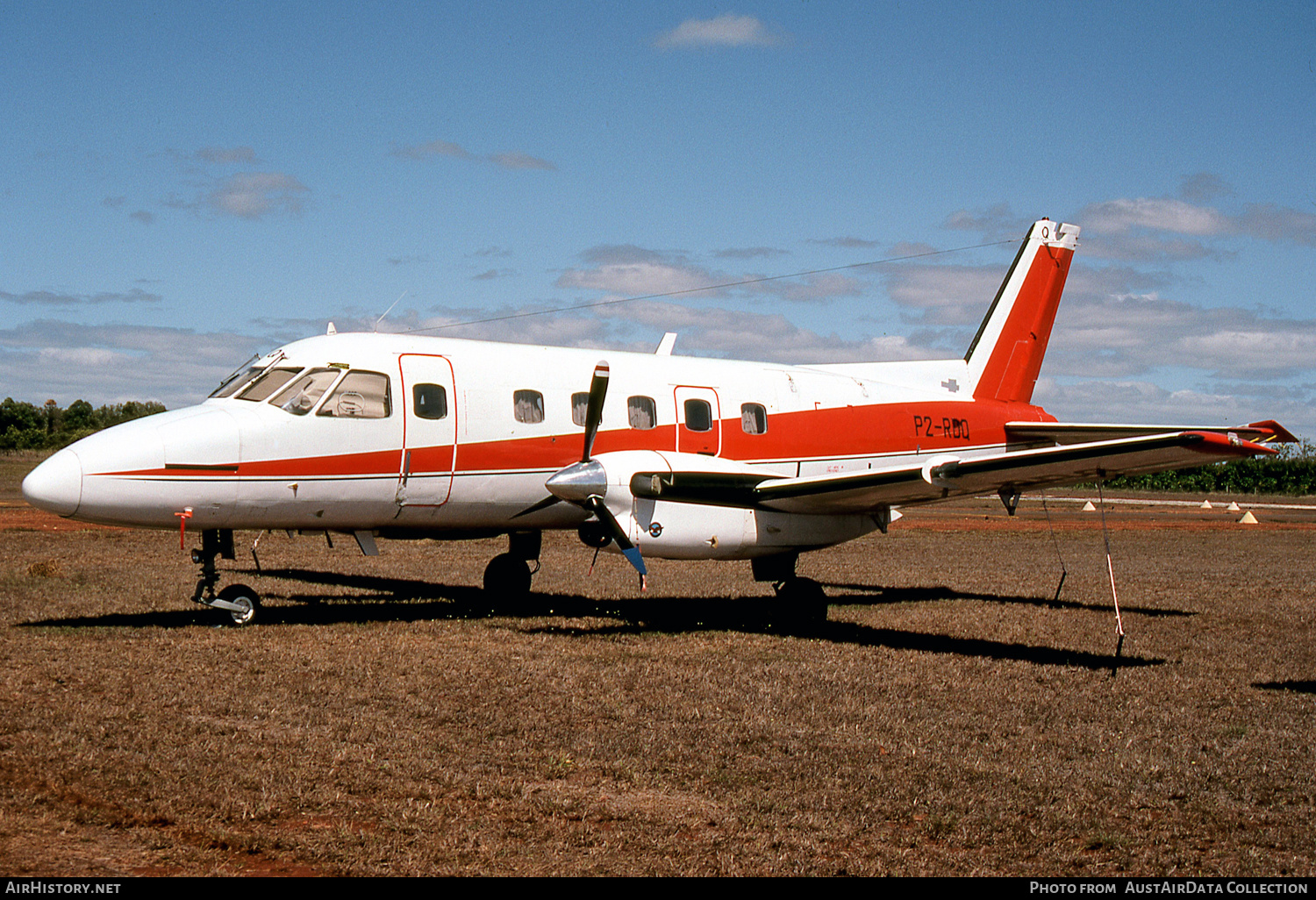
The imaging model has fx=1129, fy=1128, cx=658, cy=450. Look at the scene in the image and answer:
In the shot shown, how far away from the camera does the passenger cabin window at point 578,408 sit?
1492 cm

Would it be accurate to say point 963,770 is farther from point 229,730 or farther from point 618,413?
point 618,413

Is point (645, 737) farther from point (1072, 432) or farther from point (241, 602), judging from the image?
point (1072, 432)

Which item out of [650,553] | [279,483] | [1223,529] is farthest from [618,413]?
[1223,529]

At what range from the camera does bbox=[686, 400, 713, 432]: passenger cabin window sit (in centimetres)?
1571

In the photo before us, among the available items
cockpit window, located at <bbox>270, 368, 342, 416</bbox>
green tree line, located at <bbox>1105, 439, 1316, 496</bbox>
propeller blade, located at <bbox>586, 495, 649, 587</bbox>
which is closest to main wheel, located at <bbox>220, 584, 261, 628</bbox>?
cockpit window, located at <bbox>270, 368, 342, 416</bbox>

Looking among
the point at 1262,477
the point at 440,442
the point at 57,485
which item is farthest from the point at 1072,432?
the point at 1262,477

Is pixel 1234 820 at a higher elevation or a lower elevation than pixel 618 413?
lower

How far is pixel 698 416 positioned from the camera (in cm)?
1577

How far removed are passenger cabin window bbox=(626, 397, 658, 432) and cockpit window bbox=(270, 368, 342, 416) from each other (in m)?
3.89

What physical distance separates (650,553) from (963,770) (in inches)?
236

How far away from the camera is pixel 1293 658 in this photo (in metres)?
12.8

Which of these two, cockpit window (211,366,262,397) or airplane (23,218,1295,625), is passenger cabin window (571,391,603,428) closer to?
airplane (23,218,1295,625)

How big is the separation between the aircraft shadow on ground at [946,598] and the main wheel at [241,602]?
899 centimetres
